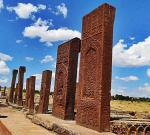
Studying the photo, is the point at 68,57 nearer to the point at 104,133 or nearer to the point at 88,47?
the point at 88,47

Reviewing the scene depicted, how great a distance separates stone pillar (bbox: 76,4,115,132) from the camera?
7223 mm

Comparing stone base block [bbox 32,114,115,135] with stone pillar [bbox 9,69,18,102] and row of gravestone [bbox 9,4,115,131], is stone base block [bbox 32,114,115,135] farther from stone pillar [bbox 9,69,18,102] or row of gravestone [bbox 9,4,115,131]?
stone pillar [bbox 9,69,18,102]

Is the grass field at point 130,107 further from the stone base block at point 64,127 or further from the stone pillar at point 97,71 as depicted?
the stone pillar at point 97,71

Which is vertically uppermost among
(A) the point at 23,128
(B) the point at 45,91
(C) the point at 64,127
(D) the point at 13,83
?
(D) the point at 13,83

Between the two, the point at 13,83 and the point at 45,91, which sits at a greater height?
the point at 13,83

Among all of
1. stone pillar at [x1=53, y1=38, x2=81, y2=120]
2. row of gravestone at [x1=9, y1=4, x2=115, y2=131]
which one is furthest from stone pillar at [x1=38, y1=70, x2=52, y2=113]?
row of gravestone at [x1=9, y1=4, x2=115, y2=131]

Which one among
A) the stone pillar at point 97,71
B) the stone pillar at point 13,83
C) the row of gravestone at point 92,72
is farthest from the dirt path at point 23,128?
the stone pillar at point 13,83

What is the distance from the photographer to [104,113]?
716cm

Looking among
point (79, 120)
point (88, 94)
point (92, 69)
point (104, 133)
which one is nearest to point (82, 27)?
point (92, 69)

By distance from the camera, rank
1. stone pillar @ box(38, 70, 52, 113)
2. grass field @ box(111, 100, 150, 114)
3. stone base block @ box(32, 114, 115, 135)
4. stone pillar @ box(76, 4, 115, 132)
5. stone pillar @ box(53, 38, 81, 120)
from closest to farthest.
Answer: stone base block @ box(32, 114, 115, 135), stone pillar @ box(76, 4, 115, 132), stone pillar @ box(53, 38, 81, 120), stone pillar @ box(38, 70, 52, 113), grass field @ box(111, 100, 150, 114)

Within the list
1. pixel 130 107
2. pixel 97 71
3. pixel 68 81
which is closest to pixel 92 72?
pixel 97 71

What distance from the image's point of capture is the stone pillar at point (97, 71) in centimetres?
722

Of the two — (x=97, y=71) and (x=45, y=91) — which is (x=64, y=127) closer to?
(x=97, y=71)

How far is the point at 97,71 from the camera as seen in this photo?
7609 mm
